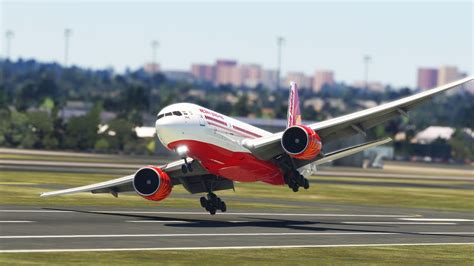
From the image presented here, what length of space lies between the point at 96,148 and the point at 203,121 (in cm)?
11101

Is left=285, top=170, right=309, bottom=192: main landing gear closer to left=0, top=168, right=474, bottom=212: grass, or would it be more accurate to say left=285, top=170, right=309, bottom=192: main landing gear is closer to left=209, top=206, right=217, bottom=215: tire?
left=209, top=206, right=217, bottom=215: tire

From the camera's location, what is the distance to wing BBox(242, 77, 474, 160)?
4981 centimetres

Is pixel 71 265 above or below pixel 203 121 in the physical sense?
below

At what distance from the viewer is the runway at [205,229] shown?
40188mm

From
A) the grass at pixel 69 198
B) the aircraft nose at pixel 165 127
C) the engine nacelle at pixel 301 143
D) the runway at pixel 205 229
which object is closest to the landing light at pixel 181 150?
the aircraft nose at pixel 165 127

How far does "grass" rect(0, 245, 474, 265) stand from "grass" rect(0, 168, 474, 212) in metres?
22.9

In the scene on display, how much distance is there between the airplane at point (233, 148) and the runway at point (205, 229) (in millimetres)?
1869

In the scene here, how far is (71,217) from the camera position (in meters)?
50.3

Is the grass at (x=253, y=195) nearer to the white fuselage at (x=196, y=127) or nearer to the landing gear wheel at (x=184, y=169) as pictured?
the landing gear wheel at (x=184, y=169)

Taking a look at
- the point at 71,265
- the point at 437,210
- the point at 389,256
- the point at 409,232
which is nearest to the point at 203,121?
the point at 409,232

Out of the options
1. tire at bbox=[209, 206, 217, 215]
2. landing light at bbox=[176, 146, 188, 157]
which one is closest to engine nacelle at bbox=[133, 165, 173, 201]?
landing light at bbox=[176, 146, 188, 157]

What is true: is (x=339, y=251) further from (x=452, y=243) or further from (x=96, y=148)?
(x=96, y=148)

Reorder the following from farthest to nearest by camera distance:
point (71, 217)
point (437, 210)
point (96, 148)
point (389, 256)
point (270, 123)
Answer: point (96, 148) < point (270, 123) < point (437, 210) < point (71, 217) < point (389, 256)

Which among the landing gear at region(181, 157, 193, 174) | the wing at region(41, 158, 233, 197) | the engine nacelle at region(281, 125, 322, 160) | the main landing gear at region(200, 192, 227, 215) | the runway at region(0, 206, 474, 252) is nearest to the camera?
the runway at region(0, 206, 474, 252)
